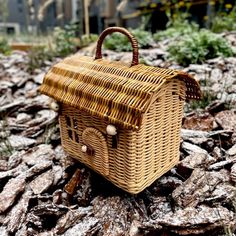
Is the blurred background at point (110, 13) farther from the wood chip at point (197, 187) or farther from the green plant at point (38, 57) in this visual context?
the wood chip at point (197, 187)

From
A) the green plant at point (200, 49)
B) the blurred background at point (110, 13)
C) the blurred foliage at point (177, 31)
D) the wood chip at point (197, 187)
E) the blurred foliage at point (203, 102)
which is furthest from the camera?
the blurred background at point (110, 13)

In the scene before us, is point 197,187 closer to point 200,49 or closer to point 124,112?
point 124,112

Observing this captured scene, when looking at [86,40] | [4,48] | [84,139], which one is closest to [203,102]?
[84,139]

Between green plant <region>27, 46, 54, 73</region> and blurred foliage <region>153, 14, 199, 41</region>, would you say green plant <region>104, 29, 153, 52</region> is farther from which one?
green plant <region>27, 46, 54, 73</region>

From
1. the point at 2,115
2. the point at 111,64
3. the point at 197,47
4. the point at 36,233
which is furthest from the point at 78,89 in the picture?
the point at 197,47

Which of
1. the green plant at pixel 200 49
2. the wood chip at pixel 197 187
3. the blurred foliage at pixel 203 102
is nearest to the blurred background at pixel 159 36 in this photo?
the green plant at pixel 200 49

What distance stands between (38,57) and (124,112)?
2788 mm

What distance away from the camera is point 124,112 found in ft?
3.33

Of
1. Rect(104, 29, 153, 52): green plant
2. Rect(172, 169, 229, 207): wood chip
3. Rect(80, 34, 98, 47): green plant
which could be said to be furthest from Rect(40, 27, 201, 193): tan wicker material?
Rect(80, 34, 98, 47): green plant

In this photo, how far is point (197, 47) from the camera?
256cm

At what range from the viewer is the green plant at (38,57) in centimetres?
326

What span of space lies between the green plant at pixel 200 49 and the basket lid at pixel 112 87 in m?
1.34

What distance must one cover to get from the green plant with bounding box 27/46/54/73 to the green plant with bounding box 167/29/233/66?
1599mm

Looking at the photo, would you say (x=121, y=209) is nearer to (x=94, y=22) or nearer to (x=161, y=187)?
(x=161, y=187)
